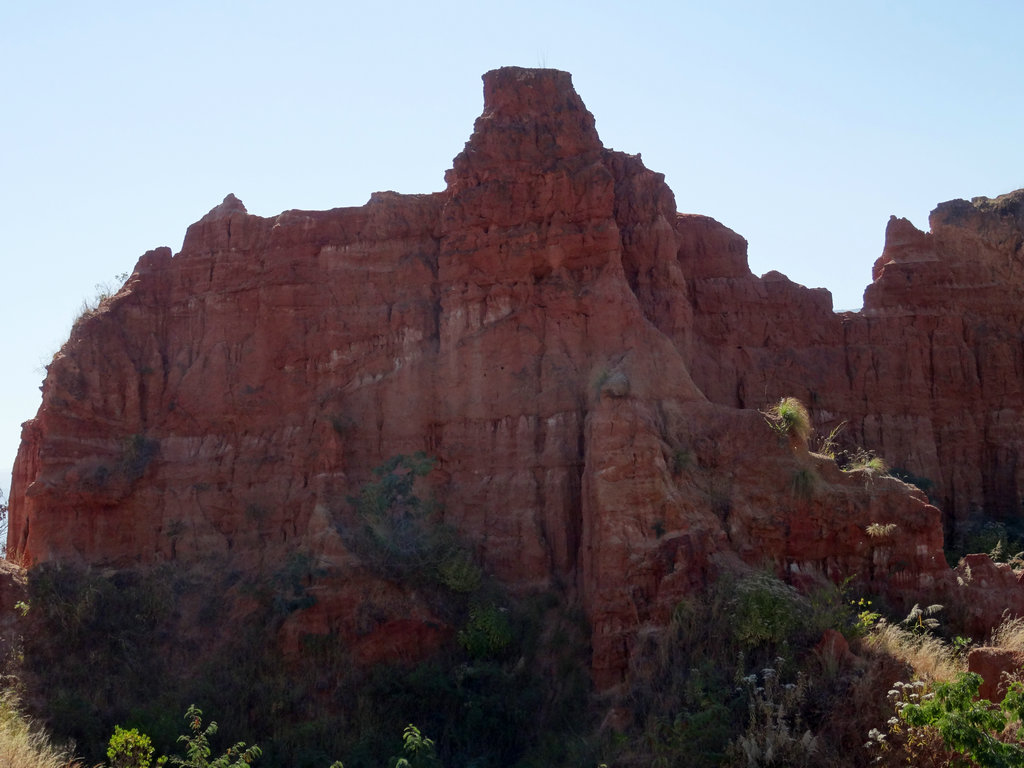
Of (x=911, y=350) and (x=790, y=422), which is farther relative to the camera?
(x=911, y=350)

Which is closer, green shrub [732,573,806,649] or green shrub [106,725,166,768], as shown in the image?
green shrub [106,725,166,768]

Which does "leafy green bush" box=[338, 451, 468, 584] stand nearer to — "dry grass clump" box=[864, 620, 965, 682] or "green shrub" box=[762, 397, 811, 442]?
"green shrub" box=[762, 397, 811, 442]

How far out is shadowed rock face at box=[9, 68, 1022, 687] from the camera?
2292 cm

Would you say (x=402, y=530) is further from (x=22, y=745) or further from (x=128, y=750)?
(x=22, y=745)

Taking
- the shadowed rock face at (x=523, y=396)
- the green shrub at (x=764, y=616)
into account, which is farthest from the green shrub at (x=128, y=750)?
the green shrub at (x=764, y=616)

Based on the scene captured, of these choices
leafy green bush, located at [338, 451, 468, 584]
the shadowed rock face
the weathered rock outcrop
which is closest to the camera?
the shadowed rock face

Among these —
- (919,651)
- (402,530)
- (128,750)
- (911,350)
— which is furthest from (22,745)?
(911,350)

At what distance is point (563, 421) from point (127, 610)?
1014cm

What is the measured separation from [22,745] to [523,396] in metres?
11.9

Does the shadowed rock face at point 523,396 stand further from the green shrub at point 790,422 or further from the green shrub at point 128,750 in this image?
the green shrub at point 128,750

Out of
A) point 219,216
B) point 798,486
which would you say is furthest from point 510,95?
point 798,486

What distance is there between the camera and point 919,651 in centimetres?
1998

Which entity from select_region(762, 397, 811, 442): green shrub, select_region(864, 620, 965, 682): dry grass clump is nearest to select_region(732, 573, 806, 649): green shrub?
select_region(864, 620, 965, 682): dry grass clump

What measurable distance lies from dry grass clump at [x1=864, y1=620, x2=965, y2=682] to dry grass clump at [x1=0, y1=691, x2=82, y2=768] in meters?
13.8
